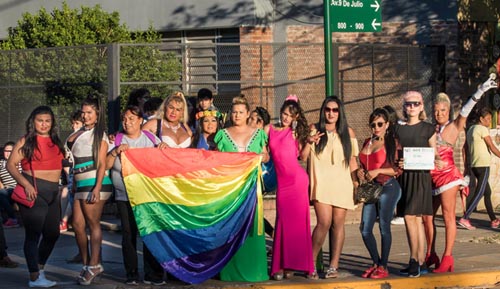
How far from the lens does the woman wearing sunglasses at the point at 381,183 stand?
438 inches

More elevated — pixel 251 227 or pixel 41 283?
pixel 251 227

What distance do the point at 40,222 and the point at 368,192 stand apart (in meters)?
3.35

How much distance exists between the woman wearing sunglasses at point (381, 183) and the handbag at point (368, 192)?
0.14m

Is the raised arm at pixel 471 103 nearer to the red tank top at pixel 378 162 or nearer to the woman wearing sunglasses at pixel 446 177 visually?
the woman wearing sunglasses at pixel 446 177

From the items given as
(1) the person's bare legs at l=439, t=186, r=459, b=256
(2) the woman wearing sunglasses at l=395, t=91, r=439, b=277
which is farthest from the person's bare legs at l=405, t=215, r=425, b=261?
(1) the person's bare legs at l=439, t=186, r=459, b=256

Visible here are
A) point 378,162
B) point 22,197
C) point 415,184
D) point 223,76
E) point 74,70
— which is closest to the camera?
point 22,197

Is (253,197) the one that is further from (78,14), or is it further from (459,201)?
(78,14)

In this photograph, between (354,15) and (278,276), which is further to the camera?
(354,15)

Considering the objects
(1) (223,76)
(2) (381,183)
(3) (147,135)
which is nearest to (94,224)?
(3) (147,135)

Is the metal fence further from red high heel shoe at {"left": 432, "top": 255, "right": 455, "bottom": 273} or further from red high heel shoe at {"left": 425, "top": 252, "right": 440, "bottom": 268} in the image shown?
red high heel shoe at {"left": 432, "top": 255, "right": 455, "bottom": 273}

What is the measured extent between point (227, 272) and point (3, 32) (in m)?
13.7

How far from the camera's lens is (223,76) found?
64.0 feet

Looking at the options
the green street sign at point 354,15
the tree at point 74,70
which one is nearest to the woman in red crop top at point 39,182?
the green street sign at point 354,15

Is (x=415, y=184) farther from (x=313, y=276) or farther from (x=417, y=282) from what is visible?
(x=313, y=276)
